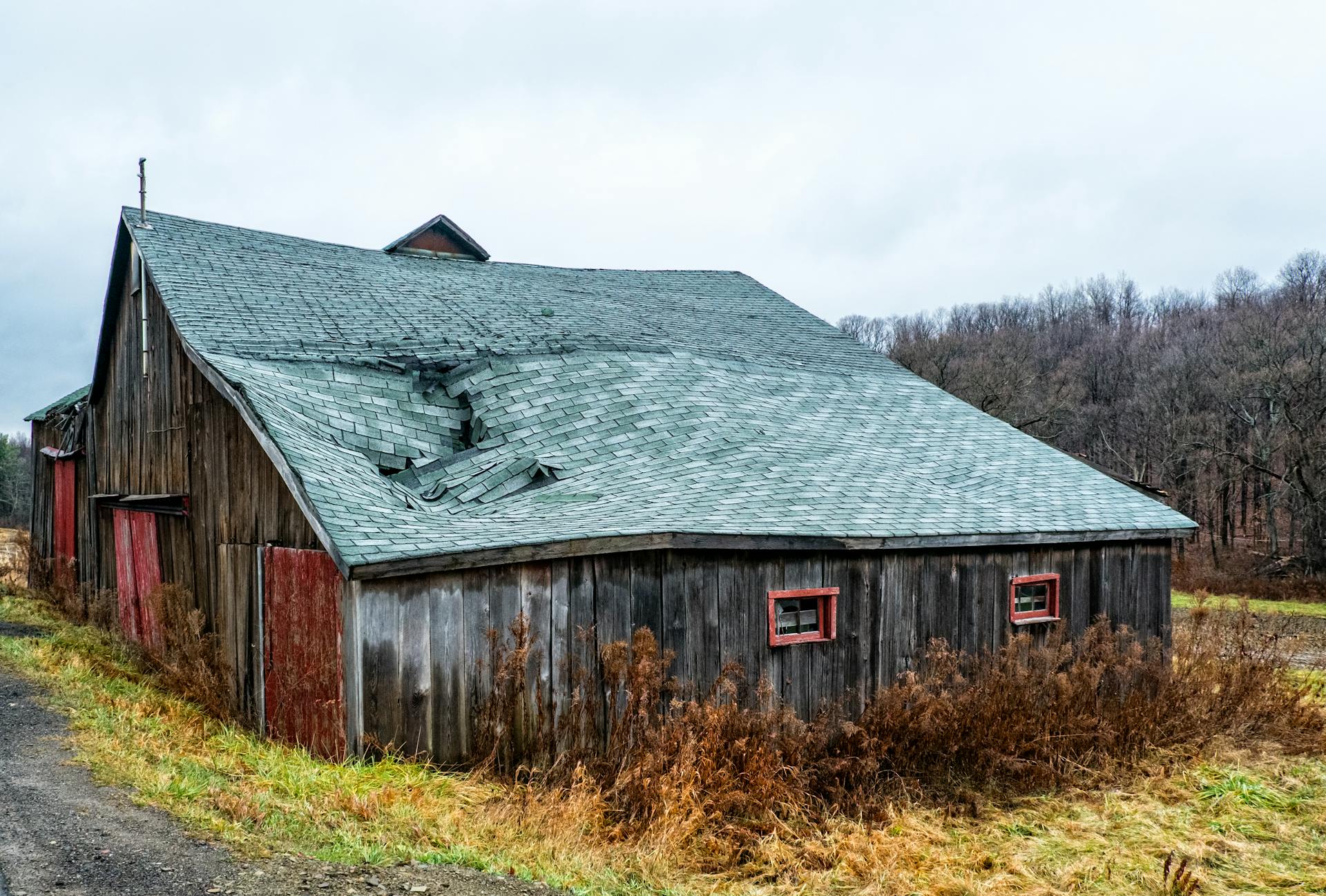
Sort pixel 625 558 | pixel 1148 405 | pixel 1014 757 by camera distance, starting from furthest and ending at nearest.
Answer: pixel 1148 405, pixel 1014 757, pixel 625 558

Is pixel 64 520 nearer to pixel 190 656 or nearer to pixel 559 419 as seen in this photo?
pixel 190 656

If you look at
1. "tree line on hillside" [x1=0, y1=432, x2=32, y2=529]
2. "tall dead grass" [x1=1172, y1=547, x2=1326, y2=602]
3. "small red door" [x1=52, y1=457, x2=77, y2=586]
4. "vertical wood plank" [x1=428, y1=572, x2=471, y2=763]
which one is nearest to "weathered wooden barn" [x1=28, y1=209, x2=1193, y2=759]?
"vertical wood plank" [x1=428, y1=572, x2=471, y2=763]

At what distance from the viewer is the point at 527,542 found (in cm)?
776

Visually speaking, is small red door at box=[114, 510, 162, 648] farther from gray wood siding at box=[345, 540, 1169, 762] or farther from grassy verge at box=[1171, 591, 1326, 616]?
grassy verge at box=[1171, 591, 1326, 616]

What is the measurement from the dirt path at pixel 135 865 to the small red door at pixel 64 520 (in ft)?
45.2

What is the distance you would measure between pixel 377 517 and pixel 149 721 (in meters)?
2.79

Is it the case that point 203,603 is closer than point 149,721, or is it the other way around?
point 149,721

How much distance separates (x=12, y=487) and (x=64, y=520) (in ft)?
208

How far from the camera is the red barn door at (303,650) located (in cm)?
799

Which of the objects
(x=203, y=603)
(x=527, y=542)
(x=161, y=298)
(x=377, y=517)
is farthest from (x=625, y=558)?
(x=161, y=298)

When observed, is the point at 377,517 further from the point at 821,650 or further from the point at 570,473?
the point at 821,650

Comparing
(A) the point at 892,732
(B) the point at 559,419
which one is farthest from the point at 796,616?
(B) the point at 559,419

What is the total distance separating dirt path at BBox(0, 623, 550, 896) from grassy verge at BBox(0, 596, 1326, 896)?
0.20m

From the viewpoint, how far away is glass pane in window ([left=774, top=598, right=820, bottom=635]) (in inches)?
359
